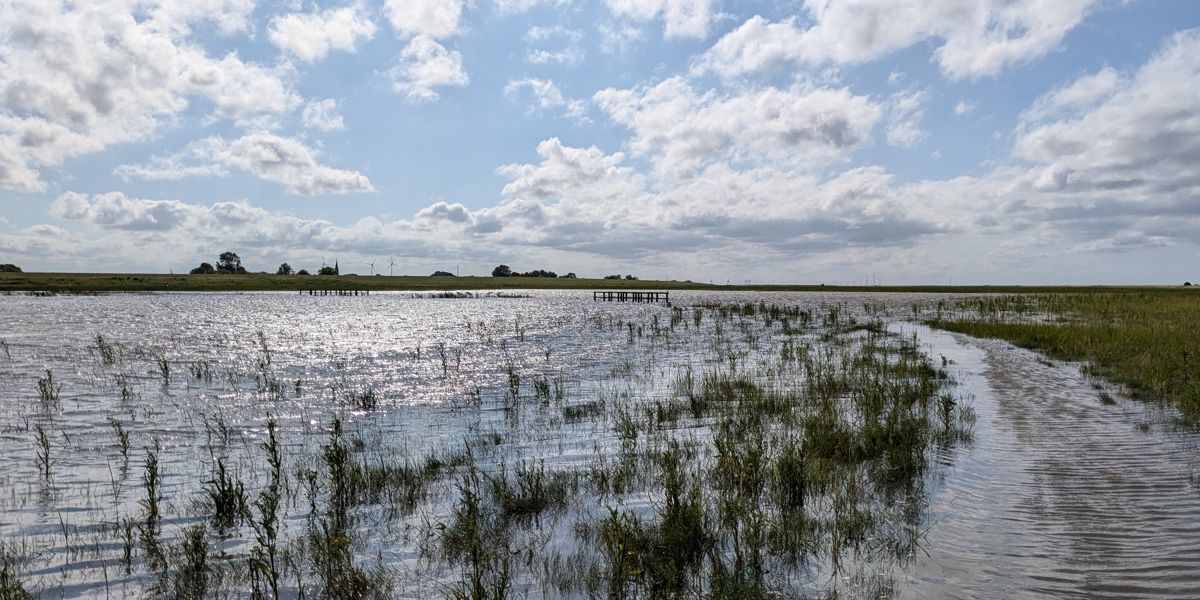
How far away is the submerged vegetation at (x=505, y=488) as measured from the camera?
5871mm

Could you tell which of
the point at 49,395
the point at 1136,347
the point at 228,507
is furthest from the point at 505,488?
the point at 1136,347

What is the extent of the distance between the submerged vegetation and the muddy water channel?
5cm

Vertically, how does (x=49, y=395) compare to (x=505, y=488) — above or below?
below

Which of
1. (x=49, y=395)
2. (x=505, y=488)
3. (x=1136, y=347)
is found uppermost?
(x=1136, y=347)

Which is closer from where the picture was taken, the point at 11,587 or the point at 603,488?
the point at 11,587

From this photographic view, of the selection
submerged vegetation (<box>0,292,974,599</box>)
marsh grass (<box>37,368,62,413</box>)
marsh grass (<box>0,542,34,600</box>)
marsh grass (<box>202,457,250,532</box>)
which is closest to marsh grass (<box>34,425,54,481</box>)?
submerged vegetation (<box>0,292,974,599</box>)

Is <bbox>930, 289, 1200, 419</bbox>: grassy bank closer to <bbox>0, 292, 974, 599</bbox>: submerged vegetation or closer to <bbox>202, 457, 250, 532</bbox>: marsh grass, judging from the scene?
<bbox>0, 292, 974, 599</bbox>: submerged vegetation

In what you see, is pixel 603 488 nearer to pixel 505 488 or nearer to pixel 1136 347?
pixel 505 488

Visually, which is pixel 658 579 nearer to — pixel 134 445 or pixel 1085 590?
pixel 1085 590

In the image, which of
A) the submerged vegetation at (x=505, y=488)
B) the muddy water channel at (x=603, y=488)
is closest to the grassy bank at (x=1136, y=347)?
the muddy water channel at (x=603, y=488)

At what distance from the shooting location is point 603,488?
333 inches

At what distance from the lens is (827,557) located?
6074 millimetres

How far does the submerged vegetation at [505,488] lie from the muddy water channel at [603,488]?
0.05 meters

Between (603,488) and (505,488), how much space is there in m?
1.35
